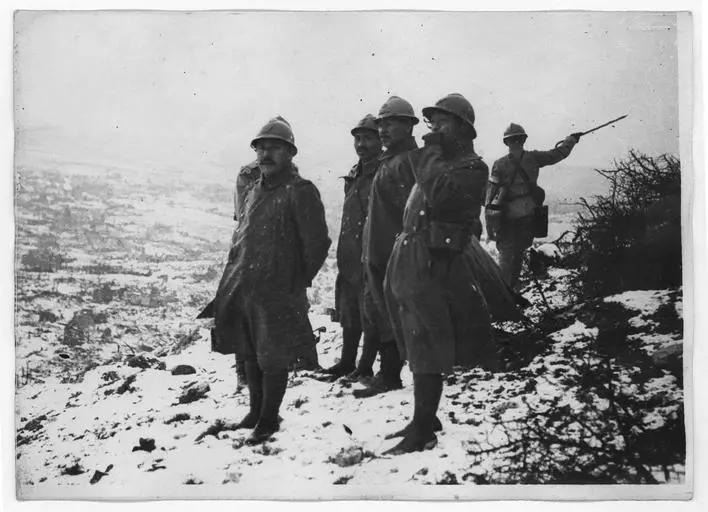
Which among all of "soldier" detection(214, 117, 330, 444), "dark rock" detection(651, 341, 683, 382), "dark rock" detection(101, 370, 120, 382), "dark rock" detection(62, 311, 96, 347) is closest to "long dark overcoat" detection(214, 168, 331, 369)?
"soldier" detection(214, 117, 330, 444)

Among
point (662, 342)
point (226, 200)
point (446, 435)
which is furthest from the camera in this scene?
point (226, 200)

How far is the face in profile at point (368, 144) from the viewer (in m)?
5.04

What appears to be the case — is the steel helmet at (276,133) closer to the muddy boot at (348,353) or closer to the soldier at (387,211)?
the soldier at (387,211)

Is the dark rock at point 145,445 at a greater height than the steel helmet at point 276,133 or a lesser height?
lesser

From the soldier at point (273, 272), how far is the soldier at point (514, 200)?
53.9 inches

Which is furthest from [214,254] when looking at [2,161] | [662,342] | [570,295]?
[662,342]

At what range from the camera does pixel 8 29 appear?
5.09m

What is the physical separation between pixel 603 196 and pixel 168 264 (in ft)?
9.78

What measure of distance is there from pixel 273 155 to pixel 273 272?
2.37 ft

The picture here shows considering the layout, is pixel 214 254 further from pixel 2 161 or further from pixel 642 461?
pixel 642 461

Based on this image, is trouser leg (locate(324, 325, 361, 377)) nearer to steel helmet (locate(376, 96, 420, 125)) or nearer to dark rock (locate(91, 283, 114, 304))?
steel helmet (locate(376, 96, 420, 125))

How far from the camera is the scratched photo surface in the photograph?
15.5 feet

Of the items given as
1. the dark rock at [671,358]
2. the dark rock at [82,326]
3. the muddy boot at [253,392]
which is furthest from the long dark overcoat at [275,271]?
the dark rock at [671,358]
